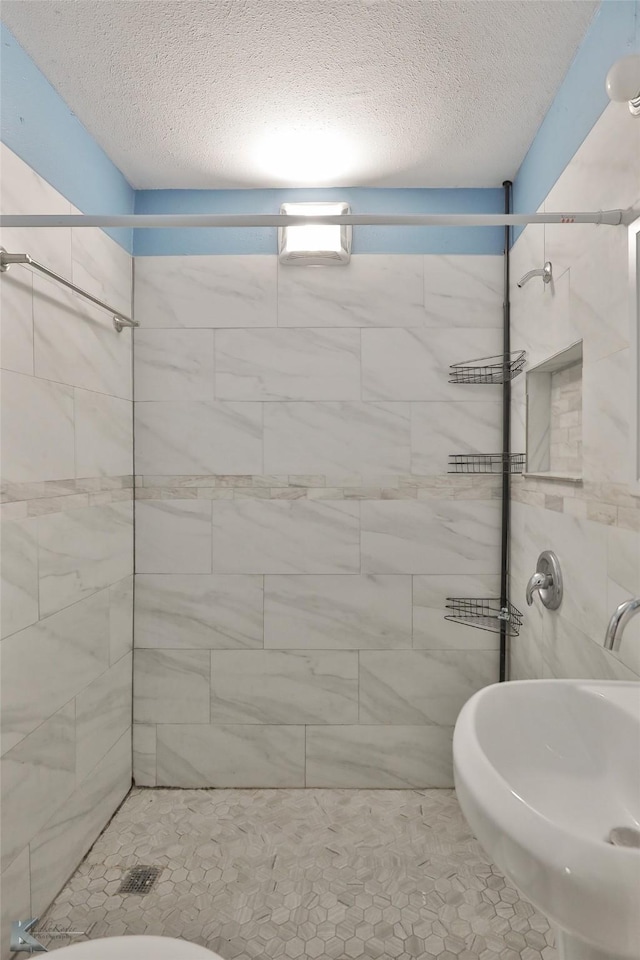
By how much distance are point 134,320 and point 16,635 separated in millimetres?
1319

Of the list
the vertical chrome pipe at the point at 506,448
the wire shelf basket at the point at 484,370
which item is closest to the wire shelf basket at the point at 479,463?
the vertical chrome pipe at the point at 506,448

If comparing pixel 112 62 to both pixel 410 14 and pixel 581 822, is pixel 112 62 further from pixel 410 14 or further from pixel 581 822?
pixel 581 822

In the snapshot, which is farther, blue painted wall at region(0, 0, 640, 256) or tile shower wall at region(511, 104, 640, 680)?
blue painted wall at region(0, 0, 640, 256)

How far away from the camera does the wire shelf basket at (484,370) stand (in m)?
2.22

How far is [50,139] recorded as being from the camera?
1.76 meters

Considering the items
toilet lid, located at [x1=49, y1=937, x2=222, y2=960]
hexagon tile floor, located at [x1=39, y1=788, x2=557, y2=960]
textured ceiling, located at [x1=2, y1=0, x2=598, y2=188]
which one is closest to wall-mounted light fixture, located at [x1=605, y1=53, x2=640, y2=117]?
textured ceiling, located at [x1=2, y1=0, x2=598, y2=188]

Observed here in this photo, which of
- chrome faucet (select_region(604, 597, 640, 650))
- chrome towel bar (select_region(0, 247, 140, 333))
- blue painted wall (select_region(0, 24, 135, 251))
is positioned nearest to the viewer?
chrome faucet (select_region(604, 597, 640, 650))

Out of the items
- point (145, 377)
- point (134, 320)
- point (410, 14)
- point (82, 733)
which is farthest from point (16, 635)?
point (410, 14)

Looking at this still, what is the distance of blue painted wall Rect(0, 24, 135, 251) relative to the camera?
5.16 feet

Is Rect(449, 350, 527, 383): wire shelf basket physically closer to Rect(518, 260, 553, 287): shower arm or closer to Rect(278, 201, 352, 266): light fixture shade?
Rect(518, 260, 553, 287): shower arm

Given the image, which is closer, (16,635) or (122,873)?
(16,635)

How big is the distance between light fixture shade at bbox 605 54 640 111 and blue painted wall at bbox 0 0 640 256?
8.7 inches

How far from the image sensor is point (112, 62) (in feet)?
5.52

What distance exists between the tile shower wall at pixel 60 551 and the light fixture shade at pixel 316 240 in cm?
67
